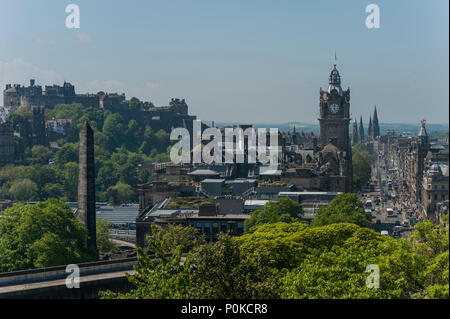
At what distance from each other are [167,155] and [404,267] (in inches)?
6218

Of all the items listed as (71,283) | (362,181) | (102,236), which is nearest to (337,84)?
(362,181)

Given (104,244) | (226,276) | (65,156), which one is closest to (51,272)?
(226,276)

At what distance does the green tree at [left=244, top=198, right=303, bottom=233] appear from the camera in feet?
228

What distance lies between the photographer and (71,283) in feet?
142

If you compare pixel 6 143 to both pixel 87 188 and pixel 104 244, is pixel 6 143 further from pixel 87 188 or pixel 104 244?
pixel 87 188

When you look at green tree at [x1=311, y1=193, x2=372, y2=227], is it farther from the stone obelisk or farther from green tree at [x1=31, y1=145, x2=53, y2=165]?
green tree at [x1=31, y1=145, x2=53, y2=165]

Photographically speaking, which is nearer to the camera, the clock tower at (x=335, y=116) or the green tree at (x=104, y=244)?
the green tree at (x=104, y=244)

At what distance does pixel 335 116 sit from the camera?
128125 mm

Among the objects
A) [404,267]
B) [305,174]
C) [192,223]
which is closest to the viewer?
[404,267]

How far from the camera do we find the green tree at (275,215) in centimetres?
6938

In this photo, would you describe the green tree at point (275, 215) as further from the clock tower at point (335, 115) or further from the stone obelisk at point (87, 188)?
the clock tower at point (335, 115)

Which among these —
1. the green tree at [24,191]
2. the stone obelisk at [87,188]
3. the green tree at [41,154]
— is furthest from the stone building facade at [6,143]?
the stone obelisk at [87,188]

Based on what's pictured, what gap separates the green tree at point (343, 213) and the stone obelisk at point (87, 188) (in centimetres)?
1726
